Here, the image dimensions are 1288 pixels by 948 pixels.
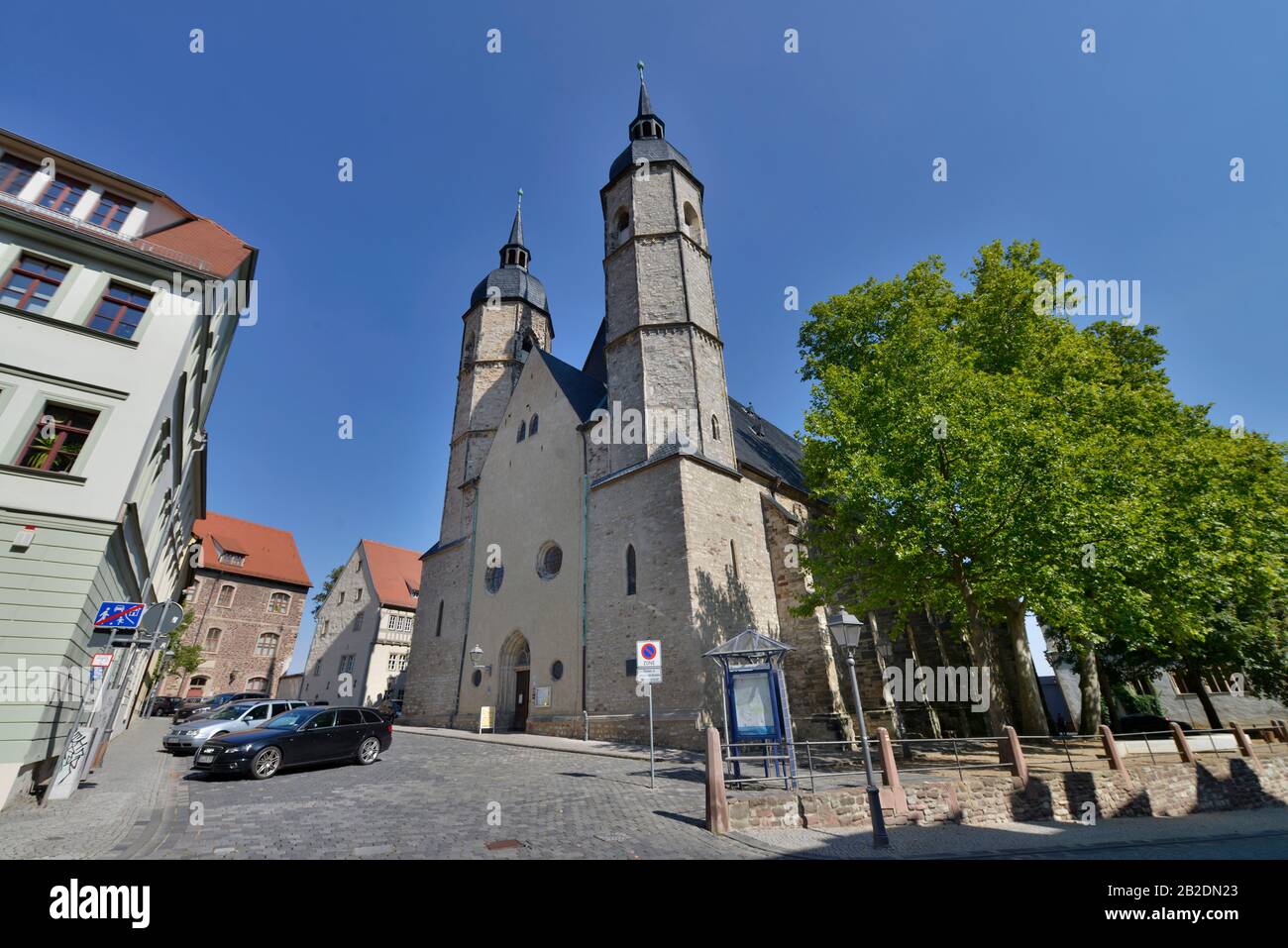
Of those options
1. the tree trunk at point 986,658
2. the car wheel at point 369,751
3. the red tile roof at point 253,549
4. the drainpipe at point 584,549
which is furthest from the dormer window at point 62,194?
the red tile roof at point 253,549

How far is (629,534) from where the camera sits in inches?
690

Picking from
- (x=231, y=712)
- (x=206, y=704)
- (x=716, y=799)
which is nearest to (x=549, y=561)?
(x=231, y=712)

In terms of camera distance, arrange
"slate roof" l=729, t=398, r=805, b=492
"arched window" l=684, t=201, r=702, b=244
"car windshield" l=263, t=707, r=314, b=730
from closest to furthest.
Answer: "car windshield" l=263, t=707, r=314, b=730
"slate roof" l=729, t=398, r=805, b=492
"arched window" l=684, t=201, r=702, b=244

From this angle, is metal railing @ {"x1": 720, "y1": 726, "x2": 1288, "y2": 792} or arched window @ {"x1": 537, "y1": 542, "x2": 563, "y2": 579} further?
arched window @ {"x1": 537, "y1": 542, "x2": 563, "y2": 579}

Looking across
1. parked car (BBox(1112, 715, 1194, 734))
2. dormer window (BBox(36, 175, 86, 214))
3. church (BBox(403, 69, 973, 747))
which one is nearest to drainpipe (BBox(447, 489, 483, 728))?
church (BBox(403, 69, 973, 747))

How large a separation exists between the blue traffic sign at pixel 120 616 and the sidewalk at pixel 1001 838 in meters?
9.62

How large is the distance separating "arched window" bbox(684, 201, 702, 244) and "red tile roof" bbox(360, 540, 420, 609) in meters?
25.8

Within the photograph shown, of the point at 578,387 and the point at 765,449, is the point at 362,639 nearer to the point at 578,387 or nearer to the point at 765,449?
the point at 578,387

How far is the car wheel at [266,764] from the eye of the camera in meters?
10.0

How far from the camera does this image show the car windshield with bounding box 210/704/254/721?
572 inches

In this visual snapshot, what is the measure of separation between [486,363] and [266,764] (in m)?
22.4

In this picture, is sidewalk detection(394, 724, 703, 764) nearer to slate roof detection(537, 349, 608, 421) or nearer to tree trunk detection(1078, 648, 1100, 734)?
slate roof detection(537, 349, 608, 421)

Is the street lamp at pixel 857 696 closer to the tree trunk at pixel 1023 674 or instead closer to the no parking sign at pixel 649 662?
the no parking sign at pixel 649 662
